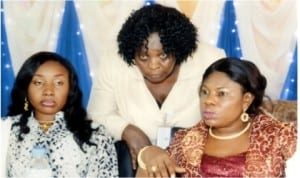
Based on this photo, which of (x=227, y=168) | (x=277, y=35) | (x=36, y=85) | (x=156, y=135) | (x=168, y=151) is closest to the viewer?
(x=227, y=168)

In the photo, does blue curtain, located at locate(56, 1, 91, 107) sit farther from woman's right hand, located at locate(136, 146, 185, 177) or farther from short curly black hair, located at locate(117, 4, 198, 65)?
woman's right hand, located at locate(136, 146, 185, 177)

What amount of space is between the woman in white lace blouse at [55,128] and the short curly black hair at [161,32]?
12.3 inches

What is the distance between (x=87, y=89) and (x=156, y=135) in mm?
1374

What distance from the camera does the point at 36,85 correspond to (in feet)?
6.61

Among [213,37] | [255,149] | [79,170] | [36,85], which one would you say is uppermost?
[213,37]

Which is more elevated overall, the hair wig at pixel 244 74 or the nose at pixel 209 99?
the hair wig at pixel 244 74

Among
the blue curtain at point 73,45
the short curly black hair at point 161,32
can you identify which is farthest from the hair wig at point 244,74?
the blue curtain at point 73,45

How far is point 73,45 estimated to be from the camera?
3.54m

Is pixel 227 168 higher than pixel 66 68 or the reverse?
the reverse

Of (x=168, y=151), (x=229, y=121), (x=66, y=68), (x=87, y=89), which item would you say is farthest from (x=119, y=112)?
(x=87, y=89)

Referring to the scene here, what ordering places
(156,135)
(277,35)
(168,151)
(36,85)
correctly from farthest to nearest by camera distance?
(277,35) → (156,135) → (36,85) → (168,151)

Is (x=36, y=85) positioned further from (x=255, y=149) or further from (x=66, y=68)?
(x=255, y=149)

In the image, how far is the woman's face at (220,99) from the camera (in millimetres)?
1727

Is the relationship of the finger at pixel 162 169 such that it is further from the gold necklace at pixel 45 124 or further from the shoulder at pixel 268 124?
the gold necklace at pixel 45 124
